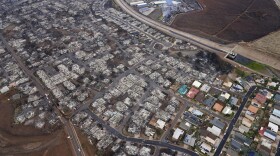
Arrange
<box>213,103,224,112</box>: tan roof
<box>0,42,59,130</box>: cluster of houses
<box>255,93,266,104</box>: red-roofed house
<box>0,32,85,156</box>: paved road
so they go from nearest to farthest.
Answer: <box>0,32,85,156</box>: paved road, <box>0,42,59,130</box>: cluster of houses, <box>213,103,224,112</box>: tan roof, <box>255,93,266,104</box>: red-roofed house

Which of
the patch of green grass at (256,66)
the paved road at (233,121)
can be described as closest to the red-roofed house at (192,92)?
the paved road at (233,121)

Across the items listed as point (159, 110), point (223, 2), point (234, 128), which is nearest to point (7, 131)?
point (159, 110)

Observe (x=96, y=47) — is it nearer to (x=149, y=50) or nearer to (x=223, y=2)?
(x=149, y=50)

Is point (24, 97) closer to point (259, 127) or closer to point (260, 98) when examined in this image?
point (259, 127)

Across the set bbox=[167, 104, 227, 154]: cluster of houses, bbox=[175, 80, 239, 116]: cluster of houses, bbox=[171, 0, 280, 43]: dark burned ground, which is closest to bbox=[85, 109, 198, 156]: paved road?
bbox=[167, 104, 227, 154]: cluster of houses

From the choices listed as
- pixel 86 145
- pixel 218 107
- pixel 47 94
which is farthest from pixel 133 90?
pixel 47 94

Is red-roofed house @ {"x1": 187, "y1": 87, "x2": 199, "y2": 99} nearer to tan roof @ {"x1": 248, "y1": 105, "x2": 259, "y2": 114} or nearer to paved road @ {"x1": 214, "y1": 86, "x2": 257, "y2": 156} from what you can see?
paved road @ {"x1": 214, "y1": 86, "x2": 257, "y2": 156}
